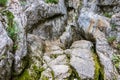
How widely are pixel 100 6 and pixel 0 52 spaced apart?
8.30 m

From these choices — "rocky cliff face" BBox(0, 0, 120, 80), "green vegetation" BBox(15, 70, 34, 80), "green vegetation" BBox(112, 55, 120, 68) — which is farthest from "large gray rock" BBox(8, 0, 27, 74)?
"green vegetation" BBox(112, 55, 120, 68)

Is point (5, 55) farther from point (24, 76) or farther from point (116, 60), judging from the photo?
point (116, 60)

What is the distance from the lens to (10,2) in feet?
32.1

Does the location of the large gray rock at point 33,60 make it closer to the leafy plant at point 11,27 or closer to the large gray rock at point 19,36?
the large gray rock at point 19,36

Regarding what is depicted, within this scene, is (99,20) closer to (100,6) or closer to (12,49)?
(100,6)

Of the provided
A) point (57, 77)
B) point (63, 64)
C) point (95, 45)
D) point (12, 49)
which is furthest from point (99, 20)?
point (12, 49)

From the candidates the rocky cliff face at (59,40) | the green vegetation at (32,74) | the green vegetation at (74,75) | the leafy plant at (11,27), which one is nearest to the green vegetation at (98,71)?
the rocky cliff face at (59,40)

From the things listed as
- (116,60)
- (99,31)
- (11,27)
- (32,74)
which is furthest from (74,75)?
(99,31)

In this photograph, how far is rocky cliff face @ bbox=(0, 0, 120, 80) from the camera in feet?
28.3

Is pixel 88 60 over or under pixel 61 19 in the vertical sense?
under

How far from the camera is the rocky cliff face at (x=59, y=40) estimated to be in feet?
28.3

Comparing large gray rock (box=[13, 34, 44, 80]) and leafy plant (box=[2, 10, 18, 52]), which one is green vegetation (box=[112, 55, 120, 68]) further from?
leafy plant (box=[2, 10, 18, 52])

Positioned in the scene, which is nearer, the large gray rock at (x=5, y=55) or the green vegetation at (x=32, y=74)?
the large gray rock at (x=5, y=55)

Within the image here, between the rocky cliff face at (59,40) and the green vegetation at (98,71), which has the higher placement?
the rocky cliff face at (59,40)
